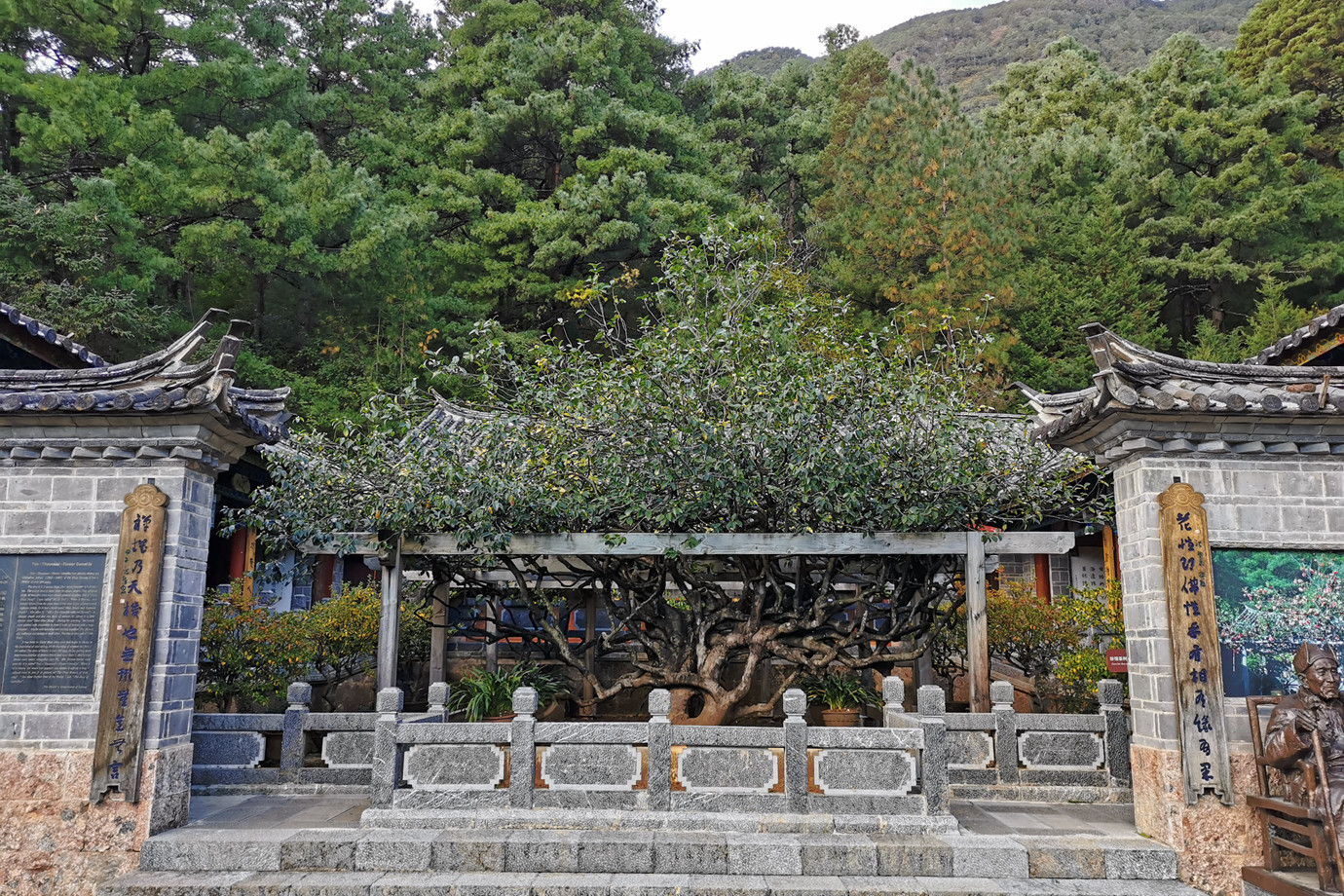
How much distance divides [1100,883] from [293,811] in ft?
22.4

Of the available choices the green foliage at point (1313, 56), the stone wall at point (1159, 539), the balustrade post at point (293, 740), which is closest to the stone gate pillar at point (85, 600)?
the balustrade post at point (293, 740)

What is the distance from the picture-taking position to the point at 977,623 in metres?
9.55

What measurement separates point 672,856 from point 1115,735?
444cm

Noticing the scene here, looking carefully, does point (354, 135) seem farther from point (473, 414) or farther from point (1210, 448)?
point (1210, 448)

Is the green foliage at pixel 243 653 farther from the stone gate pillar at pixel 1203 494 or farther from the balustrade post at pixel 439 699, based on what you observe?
the stone gate pillar at pixel 1203 494

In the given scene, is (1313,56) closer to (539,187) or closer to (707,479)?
(539,187)

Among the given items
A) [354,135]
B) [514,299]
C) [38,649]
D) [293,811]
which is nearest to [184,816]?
[293,811]

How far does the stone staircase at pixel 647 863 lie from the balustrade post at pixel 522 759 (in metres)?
0.30

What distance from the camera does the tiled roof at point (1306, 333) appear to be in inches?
425

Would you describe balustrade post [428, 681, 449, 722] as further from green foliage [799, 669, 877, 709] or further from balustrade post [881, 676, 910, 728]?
green foliage [799, 669, 877, 709]

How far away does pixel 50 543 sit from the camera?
7695 millimetres

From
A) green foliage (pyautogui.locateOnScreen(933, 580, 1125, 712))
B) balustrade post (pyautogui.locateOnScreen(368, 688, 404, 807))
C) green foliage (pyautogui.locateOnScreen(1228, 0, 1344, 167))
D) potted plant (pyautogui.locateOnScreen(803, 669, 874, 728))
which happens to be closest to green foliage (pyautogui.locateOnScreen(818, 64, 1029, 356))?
green foliage (pyautogui.locateOnScreen(933, 580, 1125, 712))

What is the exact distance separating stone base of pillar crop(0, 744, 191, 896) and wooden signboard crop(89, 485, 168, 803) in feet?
0.50

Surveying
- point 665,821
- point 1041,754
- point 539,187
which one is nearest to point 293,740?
point 665,821
